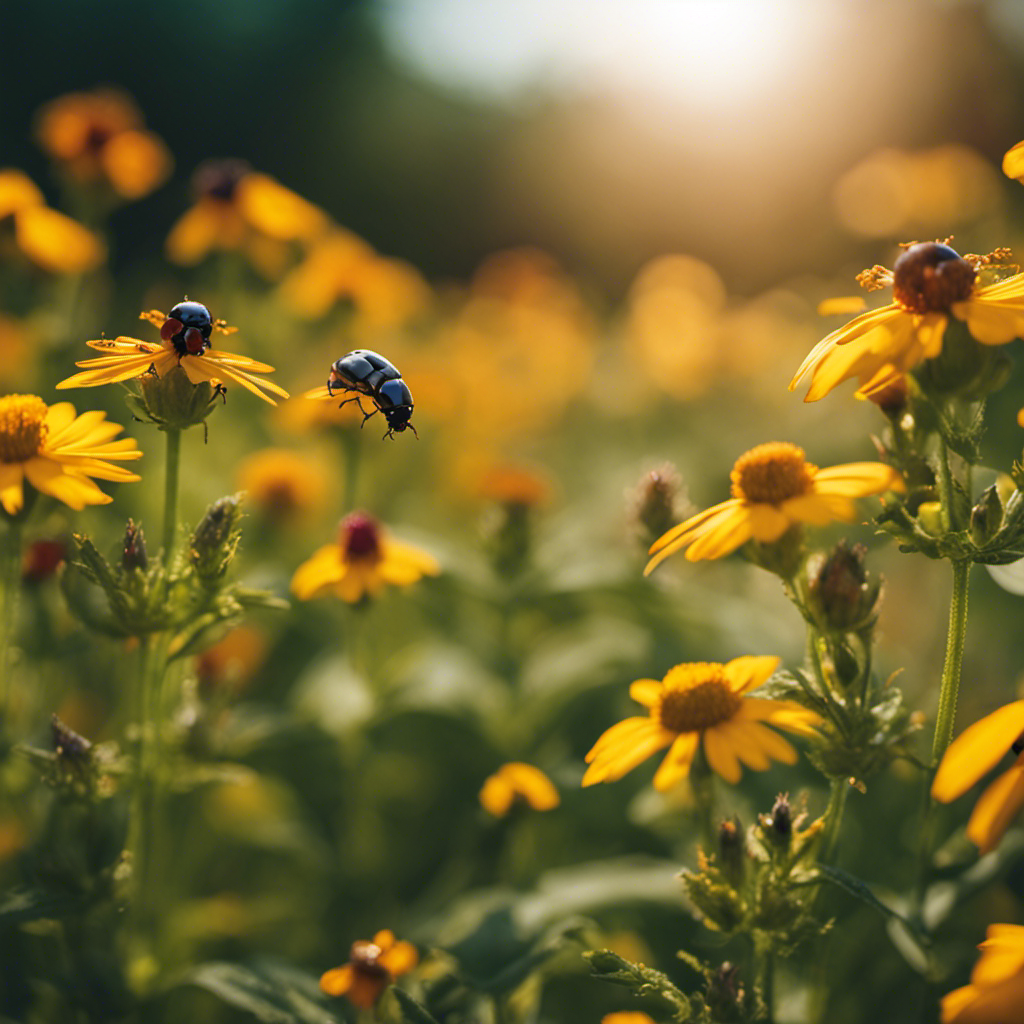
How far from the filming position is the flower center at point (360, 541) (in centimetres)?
175

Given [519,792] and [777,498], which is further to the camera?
[519,792]

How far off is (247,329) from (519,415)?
1.47 m

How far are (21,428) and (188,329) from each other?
0.27 meters

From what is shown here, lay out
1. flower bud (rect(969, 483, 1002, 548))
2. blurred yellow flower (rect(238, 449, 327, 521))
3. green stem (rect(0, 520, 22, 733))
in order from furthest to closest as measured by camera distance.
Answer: blurred yellow flower (rect(238, 449, 327, 521)) → green stem (rect(0, 520, 22, 733)) → flower bud (rect(969, 483, 1002, 548))

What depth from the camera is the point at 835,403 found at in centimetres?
321

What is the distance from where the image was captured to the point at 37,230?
218 cm

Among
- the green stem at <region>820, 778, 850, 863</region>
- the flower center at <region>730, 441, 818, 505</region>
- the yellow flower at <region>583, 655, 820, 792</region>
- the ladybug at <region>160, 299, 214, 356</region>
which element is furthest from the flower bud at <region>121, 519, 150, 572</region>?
the green stem at <region>820, 778, 850, 863</region>

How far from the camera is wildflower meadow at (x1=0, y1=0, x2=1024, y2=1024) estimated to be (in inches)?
44.8

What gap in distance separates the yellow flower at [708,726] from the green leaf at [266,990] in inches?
22.4

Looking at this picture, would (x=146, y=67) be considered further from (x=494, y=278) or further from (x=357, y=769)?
(x=357, y=769)

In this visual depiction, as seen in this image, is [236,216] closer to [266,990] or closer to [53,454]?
[53,454]

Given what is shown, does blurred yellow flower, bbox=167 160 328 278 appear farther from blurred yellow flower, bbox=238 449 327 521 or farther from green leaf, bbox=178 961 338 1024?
green leaf, bbox=178 961 338 1024

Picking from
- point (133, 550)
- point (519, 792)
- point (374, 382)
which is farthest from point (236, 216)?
point (519, 792)

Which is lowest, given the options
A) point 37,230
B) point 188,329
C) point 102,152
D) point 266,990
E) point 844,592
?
point 266,990
